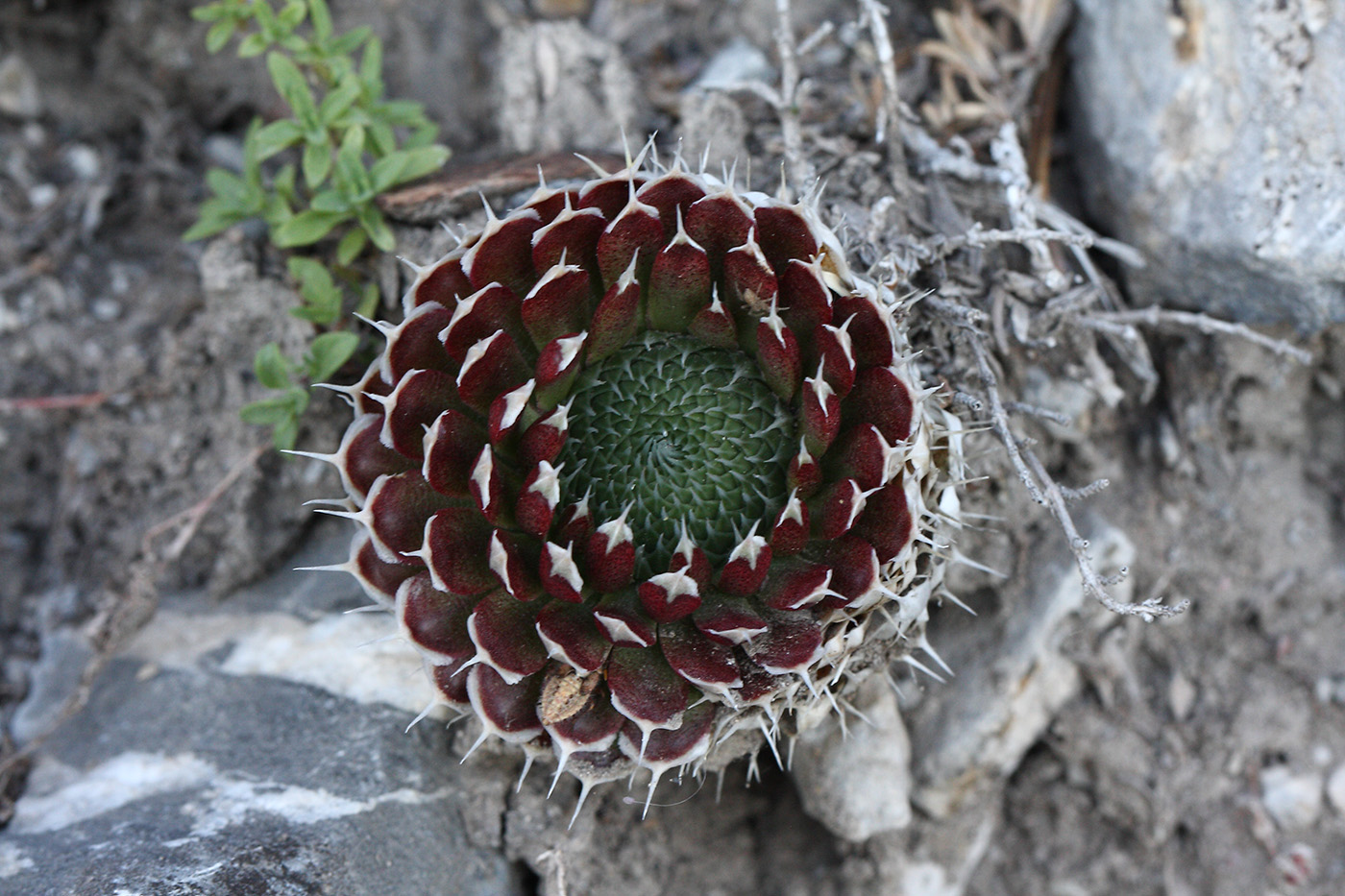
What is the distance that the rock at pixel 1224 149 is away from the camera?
2758 millimetres

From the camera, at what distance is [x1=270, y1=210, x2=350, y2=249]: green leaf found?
2.94m

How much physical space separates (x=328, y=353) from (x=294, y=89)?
2.54ft

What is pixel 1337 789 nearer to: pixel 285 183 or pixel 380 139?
pixel 380 139

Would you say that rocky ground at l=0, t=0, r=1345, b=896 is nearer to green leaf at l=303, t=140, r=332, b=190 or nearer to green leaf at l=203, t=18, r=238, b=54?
green leaf at l=303, t=140, r=332, b=190

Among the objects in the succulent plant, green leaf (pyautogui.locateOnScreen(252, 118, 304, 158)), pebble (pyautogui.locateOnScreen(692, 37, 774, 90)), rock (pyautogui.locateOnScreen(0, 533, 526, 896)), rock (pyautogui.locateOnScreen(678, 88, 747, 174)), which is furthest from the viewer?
pebble (pyautogui.locateOnScreen(692, 37, 774, 90))

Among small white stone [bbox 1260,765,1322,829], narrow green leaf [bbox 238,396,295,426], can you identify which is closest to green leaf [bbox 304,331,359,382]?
narrow green leaf [bbox 238,396,295,426]

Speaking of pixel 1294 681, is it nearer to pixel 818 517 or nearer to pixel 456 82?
pixel 818 517

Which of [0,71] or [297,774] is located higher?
[0,71]

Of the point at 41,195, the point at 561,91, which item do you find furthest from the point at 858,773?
the point at 41,195

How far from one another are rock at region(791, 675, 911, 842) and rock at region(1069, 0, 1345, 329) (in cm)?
155

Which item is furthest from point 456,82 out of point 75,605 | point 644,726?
point 644,726

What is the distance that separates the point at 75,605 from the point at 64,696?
0.33 meters

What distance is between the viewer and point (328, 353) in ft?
9.19

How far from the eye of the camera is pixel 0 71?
12.0ft
